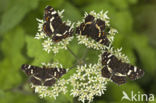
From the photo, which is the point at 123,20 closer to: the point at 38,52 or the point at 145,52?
the point at 145,52

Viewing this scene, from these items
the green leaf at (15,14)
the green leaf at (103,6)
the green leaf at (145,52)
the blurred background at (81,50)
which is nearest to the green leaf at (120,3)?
the blurred background at (81,50)

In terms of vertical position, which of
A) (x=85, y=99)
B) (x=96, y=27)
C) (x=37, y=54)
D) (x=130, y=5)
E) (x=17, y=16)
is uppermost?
(x=130, y=5)

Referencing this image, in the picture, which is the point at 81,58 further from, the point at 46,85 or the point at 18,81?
the point at 18,81

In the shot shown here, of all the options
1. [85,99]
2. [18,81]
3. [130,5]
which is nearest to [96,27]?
[85,99]

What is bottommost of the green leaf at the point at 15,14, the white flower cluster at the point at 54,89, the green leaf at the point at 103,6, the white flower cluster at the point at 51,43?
the white flower cluster at the point at 54,89

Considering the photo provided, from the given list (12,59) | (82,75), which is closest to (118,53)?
(82,75)

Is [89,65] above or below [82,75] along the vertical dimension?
above

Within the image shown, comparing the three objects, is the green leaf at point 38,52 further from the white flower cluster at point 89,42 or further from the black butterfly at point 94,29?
the black butterfly at point 94,29
